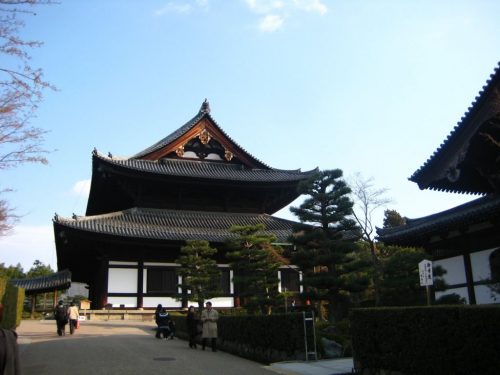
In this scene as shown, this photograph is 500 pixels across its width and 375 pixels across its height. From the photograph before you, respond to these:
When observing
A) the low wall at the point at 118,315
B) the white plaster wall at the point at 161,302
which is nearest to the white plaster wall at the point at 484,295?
the white plaster wall at the point at 161,302

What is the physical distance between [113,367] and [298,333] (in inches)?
191

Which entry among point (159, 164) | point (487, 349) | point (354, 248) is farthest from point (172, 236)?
point (487, 349)

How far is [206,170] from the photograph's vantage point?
32062 mm

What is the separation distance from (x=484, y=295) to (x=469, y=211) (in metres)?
2.68

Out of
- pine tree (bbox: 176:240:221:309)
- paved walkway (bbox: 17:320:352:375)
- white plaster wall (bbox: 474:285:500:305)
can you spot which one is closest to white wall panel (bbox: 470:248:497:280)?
white plaster wall (bbox: 474:285:500:305)

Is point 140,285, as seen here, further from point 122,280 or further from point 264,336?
point 264,336

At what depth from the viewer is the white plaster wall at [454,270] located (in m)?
16.0

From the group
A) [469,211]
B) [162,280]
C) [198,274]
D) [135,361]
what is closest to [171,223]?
[162,280]

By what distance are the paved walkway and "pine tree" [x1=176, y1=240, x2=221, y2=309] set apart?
4938mm

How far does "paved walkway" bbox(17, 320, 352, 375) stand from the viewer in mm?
11414

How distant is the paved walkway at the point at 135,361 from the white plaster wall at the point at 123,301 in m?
8.29

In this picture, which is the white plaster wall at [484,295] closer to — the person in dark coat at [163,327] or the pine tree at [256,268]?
the pine tree at [256,268]

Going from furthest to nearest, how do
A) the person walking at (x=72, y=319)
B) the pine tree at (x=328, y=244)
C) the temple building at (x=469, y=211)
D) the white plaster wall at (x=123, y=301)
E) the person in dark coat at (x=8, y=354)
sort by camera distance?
the white plaster wall at (x=123, y=301)
the person walking at (x=72, y=319)
the pine tree at (x=328, y=244)
the temple building at (x=469, y=211)
the person in dark coat at (x=8, y=354)

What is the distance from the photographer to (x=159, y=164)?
3166 cm
